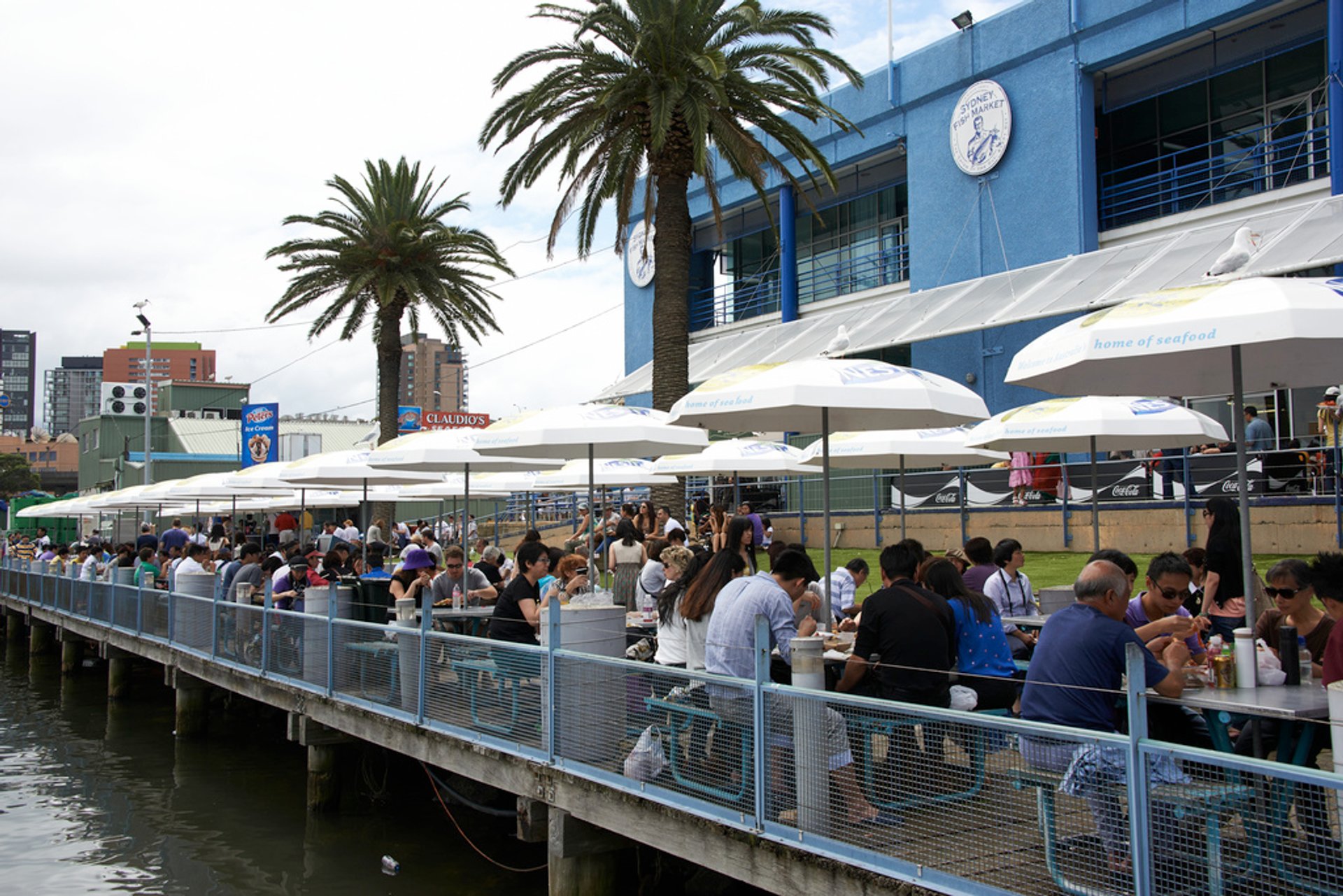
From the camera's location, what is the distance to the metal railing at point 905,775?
13.5 feet

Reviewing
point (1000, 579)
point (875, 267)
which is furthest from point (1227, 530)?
point (875, 267)

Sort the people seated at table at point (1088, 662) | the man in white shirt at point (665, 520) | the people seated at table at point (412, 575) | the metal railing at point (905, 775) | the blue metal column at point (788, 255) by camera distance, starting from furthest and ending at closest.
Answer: the blue metal column at point (788, 255), the man in white shirt at point (665, 520), the people seated at table at point (412, 575), the people seated at table at point (1088, 662), the metal railing at point (905, 775)

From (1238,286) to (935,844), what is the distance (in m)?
3.46

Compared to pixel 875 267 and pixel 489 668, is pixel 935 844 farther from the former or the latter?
pixel 875 267

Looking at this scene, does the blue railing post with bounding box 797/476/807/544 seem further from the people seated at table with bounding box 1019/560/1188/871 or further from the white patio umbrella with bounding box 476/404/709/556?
the people seated at table with bounding box 1019/560/1188/871

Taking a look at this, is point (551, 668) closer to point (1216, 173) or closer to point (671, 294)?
point (671, 294)

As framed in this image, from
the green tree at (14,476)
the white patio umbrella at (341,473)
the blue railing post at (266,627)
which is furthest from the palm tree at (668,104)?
the green tree at (14,476)

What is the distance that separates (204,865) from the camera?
37.4 ft

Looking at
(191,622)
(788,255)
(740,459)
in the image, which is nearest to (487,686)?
(740,459)

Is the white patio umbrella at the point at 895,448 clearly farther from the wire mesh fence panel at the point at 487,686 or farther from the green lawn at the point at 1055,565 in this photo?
the wire mesh fence panel at the point at 487,686

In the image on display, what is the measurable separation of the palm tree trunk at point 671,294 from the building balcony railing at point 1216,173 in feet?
32.3

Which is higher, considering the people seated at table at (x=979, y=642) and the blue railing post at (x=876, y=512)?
the blue railing post at (x=876, y=512)

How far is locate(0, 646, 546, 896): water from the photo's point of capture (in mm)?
10789

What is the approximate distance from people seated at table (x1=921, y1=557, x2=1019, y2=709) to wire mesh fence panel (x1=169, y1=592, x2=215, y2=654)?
1131 centimetres
